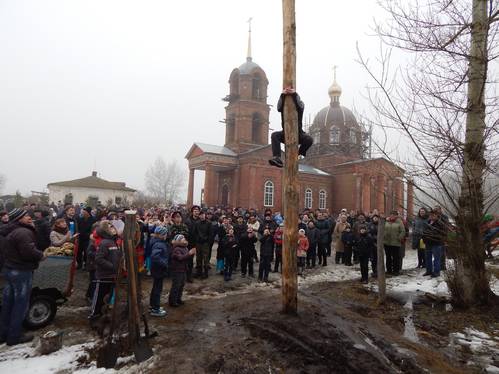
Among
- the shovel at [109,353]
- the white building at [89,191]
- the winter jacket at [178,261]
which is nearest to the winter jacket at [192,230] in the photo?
the winter jacket at [178,261]

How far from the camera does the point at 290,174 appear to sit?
5.44 m

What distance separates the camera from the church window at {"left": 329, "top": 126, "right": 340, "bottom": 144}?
145 ft

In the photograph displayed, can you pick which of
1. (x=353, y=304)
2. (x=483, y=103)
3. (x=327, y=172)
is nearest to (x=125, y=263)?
(x=353, y=304)

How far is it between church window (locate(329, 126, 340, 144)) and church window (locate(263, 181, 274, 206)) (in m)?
13.8

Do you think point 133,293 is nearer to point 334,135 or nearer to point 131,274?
point 131,274

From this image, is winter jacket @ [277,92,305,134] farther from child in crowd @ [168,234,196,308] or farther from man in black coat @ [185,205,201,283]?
man in black coat @ [185,205,201,283]

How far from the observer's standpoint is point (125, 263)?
4586mm

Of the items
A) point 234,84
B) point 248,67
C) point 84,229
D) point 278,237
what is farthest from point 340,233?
point 234,84

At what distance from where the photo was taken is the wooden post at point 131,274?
4473 mm

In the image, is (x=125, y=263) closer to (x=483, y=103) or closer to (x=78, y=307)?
(x=78, y=307)

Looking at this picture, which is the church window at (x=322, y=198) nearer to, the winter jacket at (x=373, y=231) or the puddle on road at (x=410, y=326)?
the winter jacket at (x=373, y=231)

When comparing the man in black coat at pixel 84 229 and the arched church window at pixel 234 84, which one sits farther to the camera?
the arched church window at pixel 234 84

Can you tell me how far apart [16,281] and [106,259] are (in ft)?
4.22

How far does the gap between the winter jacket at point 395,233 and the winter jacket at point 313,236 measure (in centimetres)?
244
